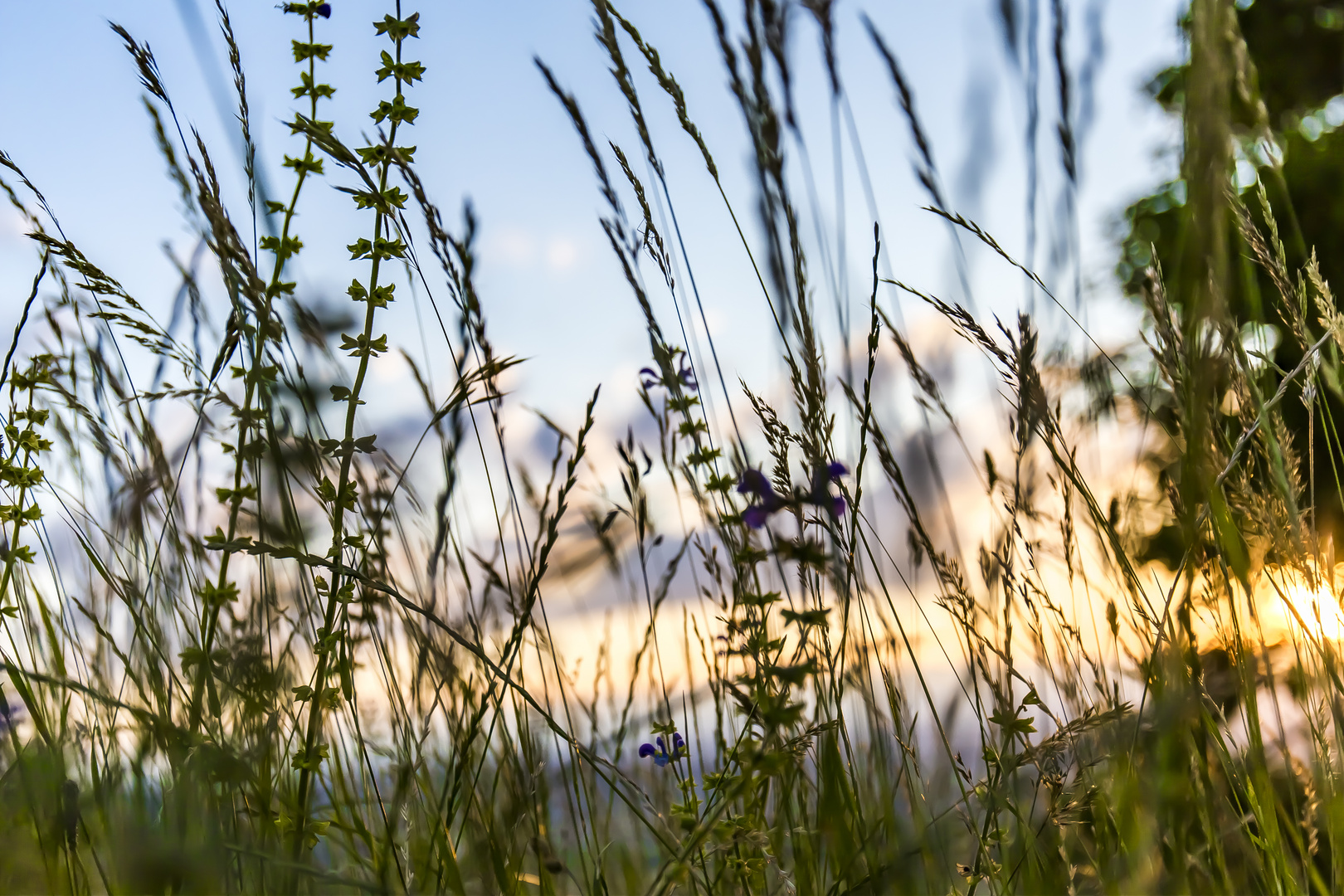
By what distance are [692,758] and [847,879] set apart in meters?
0.45

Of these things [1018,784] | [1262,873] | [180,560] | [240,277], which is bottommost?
[1262,873]

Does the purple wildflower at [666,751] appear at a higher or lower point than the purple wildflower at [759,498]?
lower

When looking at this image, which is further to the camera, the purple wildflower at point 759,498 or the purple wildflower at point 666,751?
the purple wildflower at point 666,751

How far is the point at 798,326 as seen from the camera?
3.04 ft

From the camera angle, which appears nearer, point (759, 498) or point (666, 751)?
point (759, 498)

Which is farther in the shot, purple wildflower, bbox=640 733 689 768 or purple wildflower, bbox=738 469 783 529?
purple wildflower, bbox=640 733 689 768

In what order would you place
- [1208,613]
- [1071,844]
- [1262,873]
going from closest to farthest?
[1262,873] → [1071,844] → [1208,613]

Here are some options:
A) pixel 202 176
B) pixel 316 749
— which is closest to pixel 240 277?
pixel 202 176

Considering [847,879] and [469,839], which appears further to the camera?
[469,839]

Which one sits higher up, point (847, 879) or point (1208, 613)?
point (1208, 613)

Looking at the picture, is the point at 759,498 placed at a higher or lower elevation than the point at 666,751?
higher

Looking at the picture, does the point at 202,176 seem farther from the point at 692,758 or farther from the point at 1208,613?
the point at 1208,613

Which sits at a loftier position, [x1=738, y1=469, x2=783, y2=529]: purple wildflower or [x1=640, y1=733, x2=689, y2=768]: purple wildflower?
[x1=738, y1=469, x2=783, y2=529]: purple wildflower

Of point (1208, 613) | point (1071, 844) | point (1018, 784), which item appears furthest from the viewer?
point (1208, 613)
